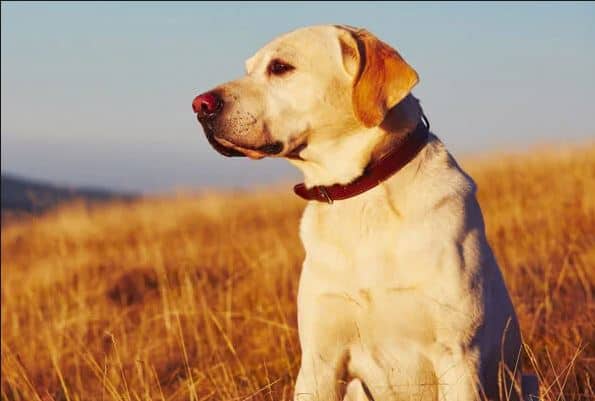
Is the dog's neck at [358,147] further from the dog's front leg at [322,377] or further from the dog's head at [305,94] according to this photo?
the dog's front leg at [322,377]

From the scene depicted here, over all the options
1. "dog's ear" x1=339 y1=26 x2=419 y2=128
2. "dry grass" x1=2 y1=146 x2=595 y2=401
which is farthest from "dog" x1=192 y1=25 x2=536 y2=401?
"dry grass" x1=2 y1=146 x2=595 y2=401

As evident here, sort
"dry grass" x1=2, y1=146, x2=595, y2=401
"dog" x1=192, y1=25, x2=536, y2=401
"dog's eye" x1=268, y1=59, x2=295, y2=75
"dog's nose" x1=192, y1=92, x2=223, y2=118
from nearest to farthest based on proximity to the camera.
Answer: "dog" x1=192, y1=25, x2=536, y2=401 < "dog's nose" x1=192, y1=92, x2=223, y2=118 < "dog's eye" x1=268, y1=59, x2=295, y2=75 < "dry grass" x1=2, y1=146, x2=595, y2=401

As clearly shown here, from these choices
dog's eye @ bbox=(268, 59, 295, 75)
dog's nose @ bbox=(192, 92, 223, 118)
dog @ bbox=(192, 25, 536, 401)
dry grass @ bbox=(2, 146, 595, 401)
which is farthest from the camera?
dry grass @ bbox=(2, 146, 595, 401)

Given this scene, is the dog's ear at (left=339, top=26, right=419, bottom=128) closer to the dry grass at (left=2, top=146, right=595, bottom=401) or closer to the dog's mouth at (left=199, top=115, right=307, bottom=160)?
the dog's mouth at (left=199, top=115, right=307, bottom=160)

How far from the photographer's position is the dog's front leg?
10.4 ft

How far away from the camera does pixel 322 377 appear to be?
3162 millimetres

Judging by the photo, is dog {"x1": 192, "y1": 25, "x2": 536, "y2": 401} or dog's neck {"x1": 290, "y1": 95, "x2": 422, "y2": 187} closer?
dog {"x1": 192, "y1": 25, "x2": 536, "y2": 401}

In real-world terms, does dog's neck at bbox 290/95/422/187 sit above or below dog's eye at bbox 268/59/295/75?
below

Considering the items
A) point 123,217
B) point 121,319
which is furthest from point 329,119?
point 123,217

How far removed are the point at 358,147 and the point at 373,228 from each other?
306 millimetres

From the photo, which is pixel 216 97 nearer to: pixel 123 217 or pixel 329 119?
pixel 329 119

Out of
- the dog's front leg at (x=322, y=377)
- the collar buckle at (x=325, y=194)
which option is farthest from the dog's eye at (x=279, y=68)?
the dog's front leg at (x=322, y=377)

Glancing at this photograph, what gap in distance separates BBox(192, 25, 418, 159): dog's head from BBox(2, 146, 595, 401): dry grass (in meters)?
0.89

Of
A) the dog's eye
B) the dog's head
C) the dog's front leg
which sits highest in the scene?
the dog's eye
